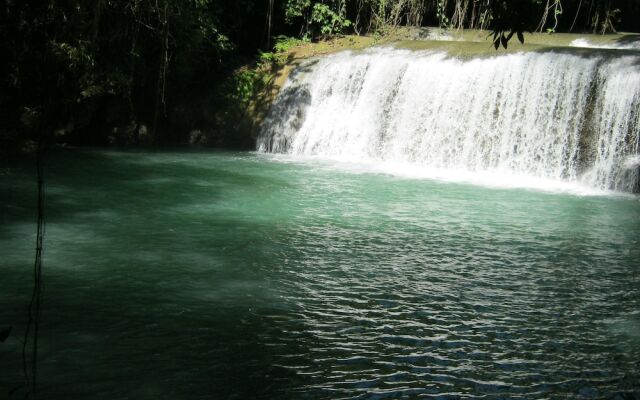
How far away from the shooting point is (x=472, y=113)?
14719mm

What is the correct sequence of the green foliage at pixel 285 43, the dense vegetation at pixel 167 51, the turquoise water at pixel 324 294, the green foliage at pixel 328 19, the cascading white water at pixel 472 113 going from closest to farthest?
1. the turquoise water at pixel 324 294
2. the cascading white water at pixel 472 113
3. the dense vegetation at pixel 167 51
4. the green foliage at pixel 285 43
5. the green foliage at pixel 328 19

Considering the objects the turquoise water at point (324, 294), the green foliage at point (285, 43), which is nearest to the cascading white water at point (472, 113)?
the green foliage at point (285, 43)

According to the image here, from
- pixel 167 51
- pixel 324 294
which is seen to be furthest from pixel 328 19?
pixel 324 294

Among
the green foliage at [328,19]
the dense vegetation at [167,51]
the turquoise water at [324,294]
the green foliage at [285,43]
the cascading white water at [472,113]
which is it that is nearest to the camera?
the turquoise water at [324,294]

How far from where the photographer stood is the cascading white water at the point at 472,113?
12914mm

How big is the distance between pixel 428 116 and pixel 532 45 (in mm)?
2361

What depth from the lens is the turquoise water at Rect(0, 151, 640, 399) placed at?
476 cm

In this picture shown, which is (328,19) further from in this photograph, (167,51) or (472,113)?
(472,113)

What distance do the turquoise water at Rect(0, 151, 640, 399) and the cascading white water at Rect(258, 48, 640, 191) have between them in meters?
2.01

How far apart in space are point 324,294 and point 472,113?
9.05 m

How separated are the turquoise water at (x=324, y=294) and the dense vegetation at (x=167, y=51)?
9.92 ft

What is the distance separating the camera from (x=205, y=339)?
5.33 meters

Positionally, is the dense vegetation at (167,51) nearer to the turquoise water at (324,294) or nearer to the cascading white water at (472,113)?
the cascading white water at (472,113)

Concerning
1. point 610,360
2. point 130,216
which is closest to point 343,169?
point 130,216
